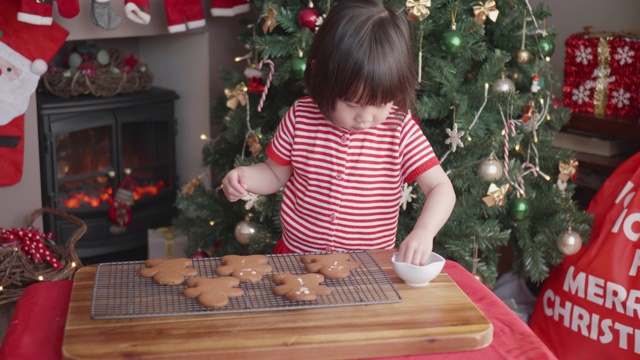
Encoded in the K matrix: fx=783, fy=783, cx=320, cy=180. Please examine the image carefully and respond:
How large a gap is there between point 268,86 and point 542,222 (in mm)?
904

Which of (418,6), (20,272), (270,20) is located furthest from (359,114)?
(20,272)

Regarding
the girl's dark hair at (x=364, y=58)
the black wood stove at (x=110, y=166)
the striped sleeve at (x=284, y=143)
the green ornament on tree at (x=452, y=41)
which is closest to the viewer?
the girl's dark hair at (x=364, y=58)

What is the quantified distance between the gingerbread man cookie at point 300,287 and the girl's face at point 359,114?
1.06 feet

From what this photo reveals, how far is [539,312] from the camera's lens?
2416 mm

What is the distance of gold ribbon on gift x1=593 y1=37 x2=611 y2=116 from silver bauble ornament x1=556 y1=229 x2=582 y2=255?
0.55m

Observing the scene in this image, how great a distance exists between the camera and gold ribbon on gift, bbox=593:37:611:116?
2.50 meters

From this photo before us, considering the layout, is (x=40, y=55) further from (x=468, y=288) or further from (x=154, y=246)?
(x=468, y=288)

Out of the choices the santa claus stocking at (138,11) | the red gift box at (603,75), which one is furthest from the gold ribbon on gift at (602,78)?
the santa claus stocking at (138,11)

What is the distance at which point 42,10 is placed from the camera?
2383 millimetres

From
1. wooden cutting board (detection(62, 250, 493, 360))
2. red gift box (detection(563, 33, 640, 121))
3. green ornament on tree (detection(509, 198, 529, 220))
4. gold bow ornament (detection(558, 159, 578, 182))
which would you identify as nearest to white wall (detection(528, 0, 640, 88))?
red gift box (detection(563, 33, 640, 121))

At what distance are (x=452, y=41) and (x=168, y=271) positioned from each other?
1094mm

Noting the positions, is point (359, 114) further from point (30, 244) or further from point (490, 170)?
point (30, 244)

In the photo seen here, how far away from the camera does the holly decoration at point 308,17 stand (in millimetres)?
2131

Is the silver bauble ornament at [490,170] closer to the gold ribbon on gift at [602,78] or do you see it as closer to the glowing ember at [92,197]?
the gold ribbon on gift at [602,78]
